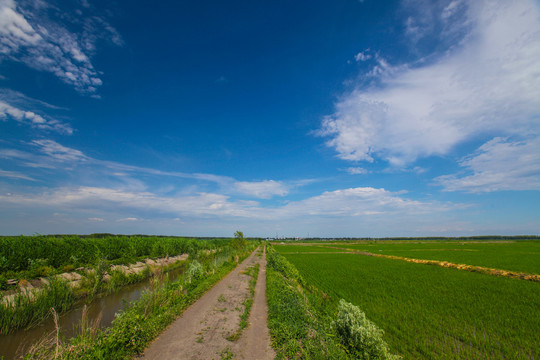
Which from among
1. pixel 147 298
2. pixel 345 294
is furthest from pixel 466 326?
pixel 147 298

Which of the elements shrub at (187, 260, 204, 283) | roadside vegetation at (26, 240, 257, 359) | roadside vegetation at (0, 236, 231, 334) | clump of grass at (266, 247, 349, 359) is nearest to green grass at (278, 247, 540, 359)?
clump of grass at (266, 247, 349, 359)

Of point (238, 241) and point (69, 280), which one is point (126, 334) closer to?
point (69, 280)

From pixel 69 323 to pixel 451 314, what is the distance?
1650cm

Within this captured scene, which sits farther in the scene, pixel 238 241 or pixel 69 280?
pixel 238 241

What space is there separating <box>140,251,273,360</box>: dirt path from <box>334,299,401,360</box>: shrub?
7.05 ft

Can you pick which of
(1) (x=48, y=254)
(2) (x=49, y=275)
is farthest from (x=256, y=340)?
(1) (x=48, y=254)

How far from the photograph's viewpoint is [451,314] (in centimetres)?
1030

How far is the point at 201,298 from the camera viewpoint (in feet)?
35.7

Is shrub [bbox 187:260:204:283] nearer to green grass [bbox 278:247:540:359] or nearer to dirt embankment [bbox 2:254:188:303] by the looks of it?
dirt embankment [bbox 2:254:188:303]

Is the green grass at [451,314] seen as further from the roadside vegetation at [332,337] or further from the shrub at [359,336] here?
the roadside vegetation at [332,337]

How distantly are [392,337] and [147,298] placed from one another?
8955 millimetres

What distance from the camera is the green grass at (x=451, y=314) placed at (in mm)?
7172

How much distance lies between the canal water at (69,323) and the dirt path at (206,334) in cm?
182

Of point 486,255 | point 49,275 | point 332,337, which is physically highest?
point 49,275
